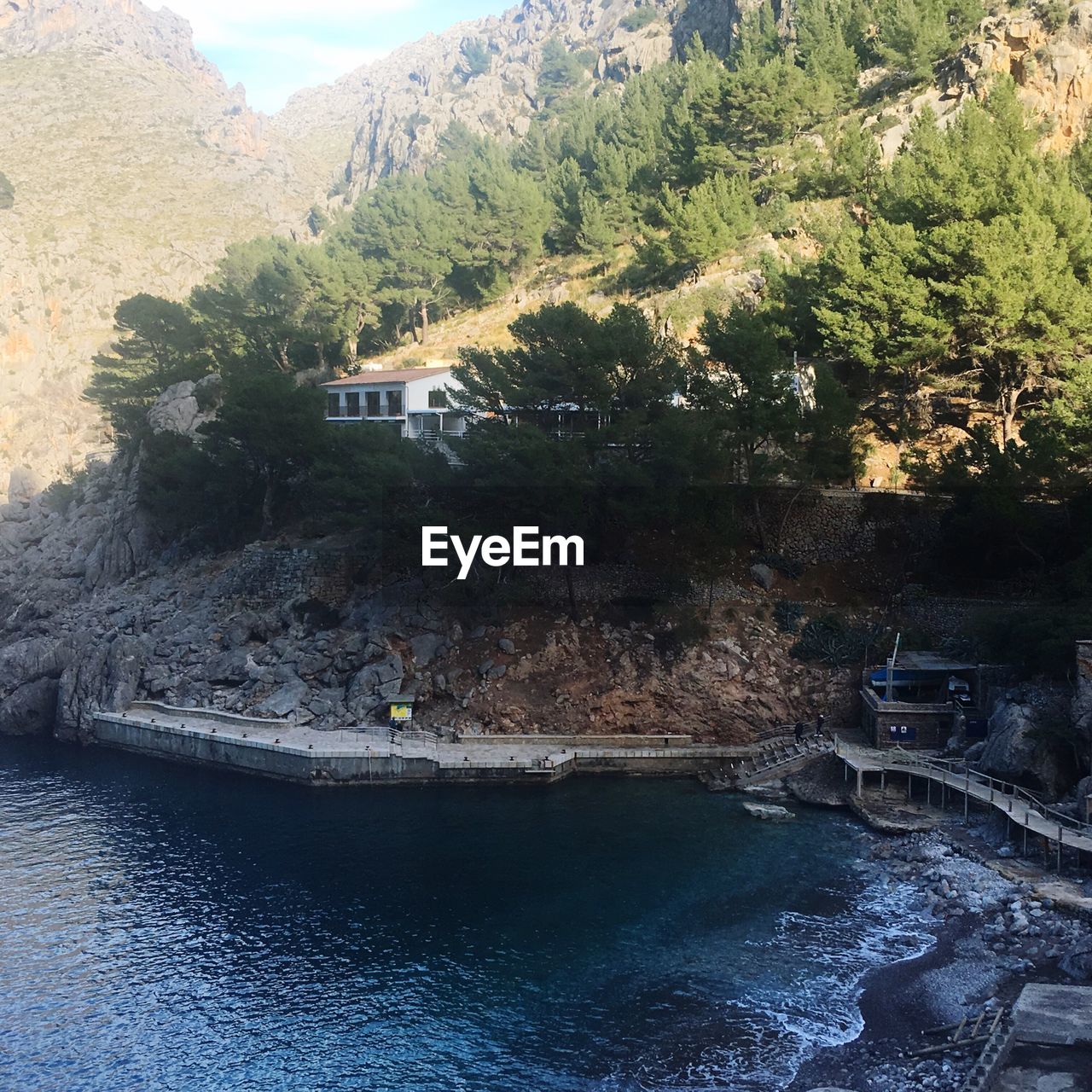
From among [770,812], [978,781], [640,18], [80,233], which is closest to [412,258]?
[770,812]

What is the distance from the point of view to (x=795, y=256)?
82000 millimetres

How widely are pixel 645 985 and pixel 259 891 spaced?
583 inches

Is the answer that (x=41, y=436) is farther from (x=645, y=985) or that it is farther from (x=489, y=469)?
(x=645, y=985)

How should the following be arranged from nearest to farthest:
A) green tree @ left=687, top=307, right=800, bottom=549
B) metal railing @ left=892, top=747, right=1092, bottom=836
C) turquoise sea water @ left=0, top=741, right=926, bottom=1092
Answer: turquoise sea water @ left=0, top=741, right=926, bottom=1092, metal railing @ left=892, top=747, right=1092, bottom=836, green tree @ left=687, top=307, right=800, bottom=549

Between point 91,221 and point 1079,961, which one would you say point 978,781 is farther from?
point 91,221

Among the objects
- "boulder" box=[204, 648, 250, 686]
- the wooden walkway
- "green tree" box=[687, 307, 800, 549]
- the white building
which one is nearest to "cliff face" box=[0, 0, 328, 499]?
the white building

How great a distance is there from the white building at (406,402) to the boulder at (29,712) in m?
24.5

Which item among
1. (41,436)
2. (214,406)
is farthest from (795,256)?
(41,436)

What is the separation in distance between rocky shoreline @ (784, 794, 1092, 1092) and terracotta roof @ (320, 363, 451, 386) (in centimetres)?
4247

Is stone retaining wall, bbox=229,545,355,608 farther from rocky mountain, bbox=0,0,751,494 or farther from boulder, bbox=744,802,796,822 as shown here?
rocky mountain, bbox=0,0,751,494

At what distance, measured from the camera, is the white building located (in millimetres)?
71125

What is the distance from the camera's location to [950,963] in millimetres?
33062

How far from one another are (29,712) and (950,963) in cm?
4900

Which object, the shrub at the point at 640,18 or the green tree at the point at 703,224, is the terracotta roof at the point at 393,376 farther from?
the shrub at the point at 640,18
